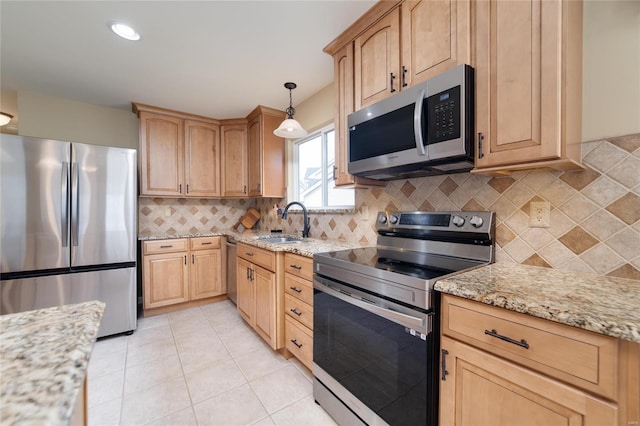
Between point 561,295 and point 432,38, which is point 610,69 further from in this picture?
point 561,295

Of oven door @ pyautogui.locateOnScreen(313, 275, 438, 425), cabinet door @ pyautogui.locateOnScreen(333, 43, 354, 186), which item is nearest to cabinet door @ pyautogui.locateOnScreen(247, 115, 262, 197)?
cabinet door @ pyautogui.locateOnScreen(333, 43, 354, 186)

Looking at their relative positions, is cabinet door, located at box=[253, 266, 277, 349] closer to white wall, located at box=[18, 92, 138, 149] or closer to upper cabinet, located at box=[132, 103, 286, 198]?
upper cabinet, located at box=[132, 103, 286, 198]

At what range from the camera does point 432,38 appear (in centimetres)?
135

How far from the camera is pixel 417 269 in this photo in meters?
1.27

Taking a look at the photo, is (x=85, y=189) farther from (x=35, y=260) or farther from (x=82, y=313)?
(x=82, y=313)

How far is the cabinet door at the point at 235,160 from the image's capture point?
3.55 m

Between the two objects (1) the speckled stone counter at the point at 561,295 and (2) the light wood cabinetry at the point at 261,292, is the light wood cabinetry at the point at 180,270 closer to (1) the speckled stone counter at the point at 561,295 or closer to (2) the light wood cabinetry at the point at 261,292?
(2) the light wood cabinetry at the point at 261,292

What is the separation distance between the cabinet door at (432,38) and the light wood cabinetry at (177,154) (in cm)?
278

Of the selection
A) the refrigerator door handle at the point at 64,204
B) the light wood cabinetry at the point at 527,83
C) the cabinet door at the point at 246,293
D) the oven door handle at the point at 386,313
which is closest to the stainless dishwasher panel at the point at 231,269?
the cabinet door at the point at 246,293

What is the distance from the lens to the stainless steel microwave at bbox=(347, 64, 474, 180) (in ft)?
3.98

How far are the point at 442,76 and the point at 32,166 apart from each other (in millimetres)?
3065

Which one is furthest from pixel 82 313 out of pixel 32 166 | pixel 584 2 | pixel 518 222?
pixel 32 166

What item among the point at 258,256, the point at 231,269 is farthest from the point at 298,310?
the point at 231,269

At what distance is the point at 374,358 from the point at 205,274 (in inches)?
103
